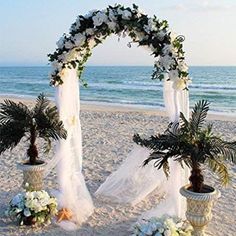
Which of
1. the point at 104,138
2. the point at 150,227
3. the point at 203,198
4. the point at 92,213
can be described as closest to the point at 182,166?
the point at 203,198

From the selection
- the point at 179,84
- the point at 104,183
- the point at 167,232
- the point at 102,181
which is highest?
the point at 179,84

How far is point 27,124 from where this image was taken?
19.0 ft

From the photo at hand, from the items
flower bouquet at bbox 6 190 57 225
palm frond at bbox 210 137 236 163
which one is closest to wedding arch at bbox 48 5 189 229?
flower bouquet at bbox 6 190 57 225

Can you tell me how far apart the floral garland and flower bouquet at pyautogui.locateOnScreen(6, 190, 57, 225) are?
1597 millimetres

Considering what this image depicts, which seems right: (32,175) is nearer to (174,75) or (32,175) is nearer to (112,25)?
(112,25)

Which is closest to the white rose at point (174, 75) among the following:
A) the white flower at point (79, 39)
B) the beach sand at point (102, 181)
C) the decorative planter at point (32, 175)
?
the white flower at point (79, 39)

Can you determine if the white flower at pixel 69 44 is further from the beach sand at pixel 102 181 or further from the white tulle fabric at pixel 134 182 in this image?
the beach sand at pixel 102 181

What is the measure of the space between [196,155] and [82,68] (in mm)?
2529

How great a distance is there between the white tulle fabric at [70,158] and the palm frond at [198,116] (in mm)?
2002

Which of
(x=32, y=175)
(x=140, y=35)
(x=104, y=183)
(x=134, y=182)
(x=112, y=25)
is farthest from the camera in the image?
(x=104, y=183)

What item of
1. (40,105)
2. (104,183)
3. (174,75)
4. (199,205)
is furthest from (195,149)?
(104,183)

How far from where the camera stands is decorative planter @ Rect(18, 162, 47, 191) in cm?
596

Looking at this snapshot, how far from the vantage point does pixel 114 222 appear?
19.6 ft

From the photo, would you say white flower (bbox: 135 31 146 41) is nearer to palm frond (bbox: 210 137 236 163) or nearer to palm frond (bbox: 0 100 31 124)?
palm frond (bbox: 210 137 236 163)
